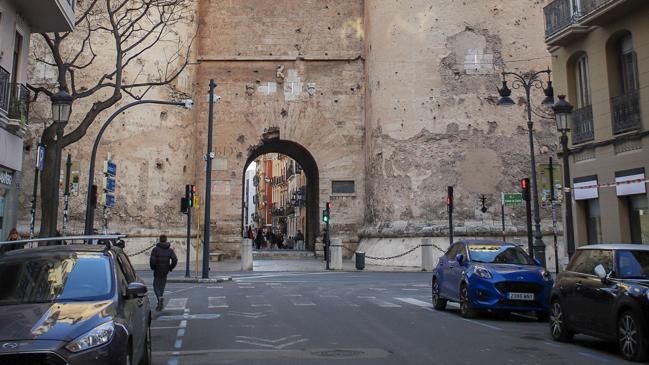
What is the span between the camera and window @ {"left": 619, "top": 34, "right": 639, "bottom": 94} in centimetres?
1597

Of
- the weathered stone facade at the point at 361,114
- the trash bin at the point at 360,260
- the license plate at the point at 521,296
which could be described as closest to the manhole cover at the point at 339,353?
the license plate at the point at 521,296

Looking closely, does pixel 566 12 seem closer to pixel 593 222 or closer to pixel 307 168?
pixel 593 222

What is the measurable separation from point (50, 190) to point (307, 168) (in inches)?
1008

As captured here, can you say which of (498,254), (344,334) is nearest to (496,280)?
(498,254)

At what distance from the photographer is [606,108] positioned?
16.6 metres

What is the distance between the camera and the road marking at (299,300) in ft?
47.3

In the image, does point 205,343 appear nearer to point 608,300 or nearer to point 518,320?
point 608,300

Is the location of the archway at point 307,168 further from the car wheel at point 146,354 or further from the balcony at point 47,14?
the car wheel at point 146,354

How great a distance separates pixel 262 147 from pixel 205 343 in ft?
93.9

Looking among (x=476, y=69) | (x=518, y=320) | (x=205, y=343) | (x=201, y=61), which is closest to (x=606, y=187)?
(x=518, y=320)

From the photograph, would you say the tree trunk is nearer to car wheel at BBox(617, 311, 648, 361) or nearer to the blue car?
the blue car

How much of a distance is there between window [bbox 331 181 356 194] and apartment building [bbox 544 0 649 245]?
678 inches

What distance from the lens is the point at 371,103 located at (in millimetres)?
33812

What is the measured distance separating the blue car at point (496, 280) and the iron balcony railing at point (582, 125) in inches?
245
